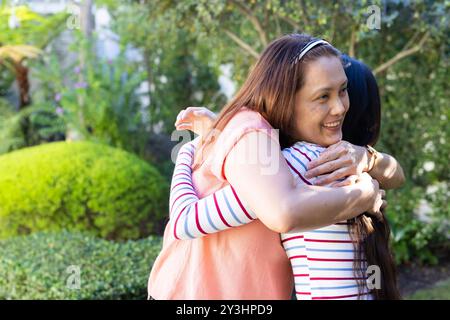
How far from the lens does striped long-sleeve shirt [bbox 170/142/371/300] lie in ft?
5.58

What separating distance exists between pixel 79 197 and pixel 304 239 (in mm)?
4921

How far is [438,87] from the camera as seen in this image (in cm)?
590

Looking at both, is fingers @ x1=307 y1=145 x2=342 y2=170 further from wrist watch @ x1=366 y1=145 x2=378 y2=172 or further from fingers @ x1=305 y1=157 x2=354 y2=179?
wrist watch @ x1=366 y1=145 x2=378 y2=172

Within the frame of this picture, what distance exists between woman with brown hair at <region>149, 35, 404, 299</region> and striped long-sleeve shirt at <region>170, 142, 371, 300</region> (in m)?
0.04

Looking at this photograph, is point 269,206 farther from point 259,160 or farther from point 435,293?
point 435,293

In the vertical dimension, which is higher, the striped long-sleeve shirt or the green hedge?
the striped long-sleeve shirt

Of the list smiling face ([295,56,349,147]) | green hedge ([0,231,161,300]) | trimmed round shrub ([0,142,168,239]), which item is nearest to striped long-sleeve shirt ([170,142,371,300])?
smiling face ([295,56,349,147])

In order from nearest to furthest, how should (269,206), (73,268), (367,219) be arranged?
1. (269,206)
2. (367,219)
3. (73,268)

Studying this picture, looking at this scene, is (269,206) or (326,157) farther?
(326,157)

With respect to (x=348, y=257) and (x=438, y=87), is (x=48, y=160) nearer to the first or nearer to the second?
(x=438, y=87)

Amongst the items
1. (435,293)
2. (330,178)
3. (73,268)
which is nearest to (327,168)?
(330,178)

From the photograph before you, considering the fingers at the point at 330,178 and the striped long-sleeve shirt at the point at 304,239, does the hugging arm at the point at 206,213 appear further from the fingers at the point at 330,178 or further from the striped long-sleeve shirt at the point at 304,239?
the fingers at the point at 330,178

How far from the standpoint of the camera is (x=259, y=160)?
5.34 ft
